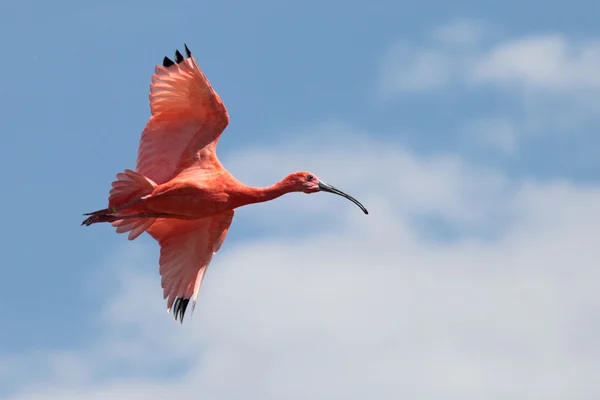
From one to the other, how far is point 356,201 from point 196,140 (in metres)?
4.03

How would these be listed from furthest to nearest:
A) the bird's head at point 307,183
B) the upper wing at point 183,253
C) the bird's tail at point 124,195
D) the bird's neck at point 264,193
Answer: the upper wing at point 183,253 → the bird's head at point 307,183 → the bird's neck at point 264,193 → the bird's tail at point 124,195

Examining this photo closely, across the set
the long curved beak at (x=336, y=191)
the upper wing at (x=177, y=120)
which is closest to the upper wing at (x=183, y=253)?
the upper wing at (x=177, y=120)

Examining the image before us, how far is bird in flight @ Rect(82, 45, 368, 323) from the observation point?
98.6ft

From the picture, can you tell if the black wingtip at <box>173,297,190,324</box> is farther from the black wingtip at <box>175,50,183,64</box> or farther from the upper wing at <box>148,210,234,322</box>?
the black wingtip at <box>175,50,183,64</box>

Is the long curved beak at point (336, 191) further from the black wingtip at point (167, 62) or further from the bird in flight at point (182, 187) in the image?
the black wingtip at point (167, 62)

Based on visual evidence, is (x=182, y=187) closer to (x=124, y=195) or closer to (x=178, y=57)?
(x=124, y=195)

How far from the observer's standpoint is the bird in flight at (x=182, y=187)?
1183 inches

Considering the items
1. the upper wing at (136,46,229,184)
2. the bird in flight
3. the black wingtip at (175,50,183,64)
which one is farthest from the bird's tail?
the black wingtip at (175,50,183,64)

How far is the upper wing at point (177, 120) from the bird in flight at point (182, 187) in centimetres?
2

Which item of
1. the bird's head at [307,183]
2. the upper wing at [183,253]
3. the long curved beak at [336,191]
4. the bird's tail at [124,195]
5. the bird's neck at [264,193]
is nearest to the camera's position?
the bird's tail at [124,195]

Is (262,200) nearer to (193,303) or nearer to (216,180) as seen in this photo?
(216,180)

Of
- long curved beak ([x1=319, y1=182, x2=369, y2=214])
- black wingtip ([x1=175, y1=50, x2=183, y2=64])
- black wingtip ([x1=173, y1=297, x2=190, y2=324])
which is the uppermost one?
black wingtip ([x1=175, y1=50, x2=183, y2=64])

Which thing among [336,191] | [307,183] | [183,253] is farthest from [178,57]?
[336,191]

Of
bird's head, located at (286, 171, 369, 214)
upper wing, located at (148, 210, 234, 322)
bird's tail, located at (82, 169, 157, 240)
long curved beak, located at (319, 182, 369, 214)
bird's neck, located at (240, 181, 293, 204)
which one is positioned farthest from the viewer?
upper wing, located at (148, 210, 234, 322)
